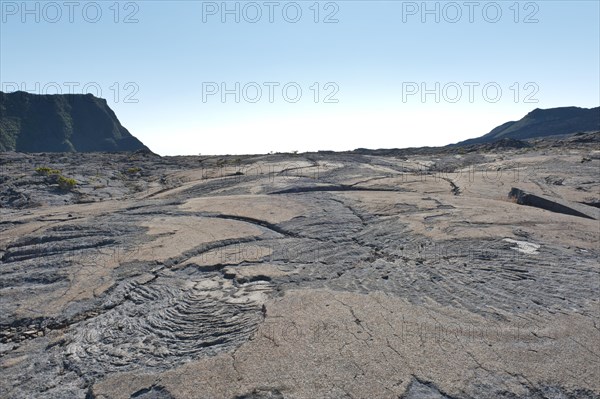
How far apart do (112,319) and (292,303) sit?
4.74 ft

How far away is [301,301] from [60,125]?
193 feet

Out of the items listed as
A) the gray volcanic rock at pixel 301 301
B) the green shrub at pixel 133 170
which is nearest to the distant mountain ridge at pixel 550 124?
the green shrub at pixel 133 170

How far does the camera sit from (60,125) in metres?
54.9

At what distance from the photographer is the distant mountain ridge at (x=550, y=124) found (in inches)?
2062

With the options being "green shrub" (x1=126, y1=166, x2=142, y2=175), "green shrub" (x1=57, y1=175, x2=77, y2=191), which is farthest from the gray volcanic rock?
"green shrub" (x1=126, y1=166, x2=142, y2=175)

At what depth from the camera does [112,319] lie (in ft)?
12.4

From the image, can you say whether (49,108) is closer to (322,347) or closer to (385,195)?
(385,195)

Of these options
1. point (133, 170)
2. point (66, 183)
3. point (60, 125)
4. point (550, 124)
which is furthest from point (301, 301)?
point (550, 124)

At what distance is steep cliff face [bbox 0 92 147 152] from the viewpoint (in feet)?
161

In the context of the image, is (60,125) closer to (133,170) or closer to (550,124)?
(133,170)

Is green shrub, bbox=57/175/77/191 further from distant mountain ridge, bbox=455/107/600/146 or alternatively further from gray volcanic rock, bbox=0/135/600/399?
distant mountain ridge, bbox=455/107/600/146

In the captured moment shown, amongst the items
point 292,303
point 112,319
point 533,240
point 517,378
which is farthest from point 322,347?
point 533,240

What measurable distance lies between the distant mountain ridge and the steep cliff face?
42855mm

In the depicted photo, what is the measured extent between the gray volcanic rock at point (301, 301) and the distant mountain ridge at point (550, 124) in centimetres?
4731
